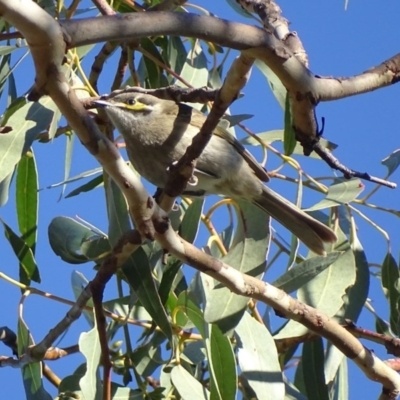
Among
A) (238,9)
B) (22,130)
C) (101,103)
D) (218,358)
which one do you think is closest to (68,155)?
(101,103)

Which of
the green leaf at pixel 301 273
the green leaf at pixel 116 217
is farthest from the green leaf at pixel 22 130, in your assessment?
the green leaf at pixel 301 273

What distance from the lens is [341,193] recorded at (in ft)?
9.72

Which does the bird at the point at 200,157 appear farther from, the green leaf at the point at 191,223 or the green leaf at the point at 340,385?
the green leaf at the point at 340,385

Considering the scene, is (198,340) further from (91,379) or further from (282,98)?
(282,98)

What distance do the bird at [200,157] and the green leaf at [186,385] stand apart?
0.72m

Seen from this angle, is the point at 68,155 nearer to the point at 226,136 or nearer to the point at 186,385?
the point at 226,136

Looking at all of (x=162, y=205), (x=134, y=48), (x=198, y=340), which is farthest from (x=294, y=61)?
(x=134, y=48)

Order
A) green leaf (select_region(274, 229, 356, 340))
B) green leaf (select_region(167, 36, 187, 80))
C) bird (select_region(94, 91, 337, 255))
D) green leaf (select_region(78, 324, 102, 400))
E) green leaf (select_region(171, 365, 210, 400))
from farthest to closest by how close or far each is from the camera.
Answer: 1. green leaf (select_region(167, 36, 187, 80))
2. bird (select_region(94, 91, 337, 255))
3. green leaf (select_region(274, 229, 356, 340))
4. green leaf (select_region(171, 365, 210, 400))
5. green leaf (select_region(78, 324, 102, 400))

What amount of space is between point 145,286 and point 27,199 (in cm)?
71

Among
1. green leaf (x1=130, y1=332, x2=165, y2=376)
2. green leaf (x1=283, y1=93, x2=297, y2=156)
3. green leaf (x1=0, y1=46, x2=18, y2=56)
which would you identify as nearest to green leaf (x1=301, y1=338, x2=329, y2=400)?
green leaf (x1=130, y1=332, x2=165, y2=376)

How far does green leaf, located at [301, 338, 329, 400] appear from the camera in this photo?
2.96 metres

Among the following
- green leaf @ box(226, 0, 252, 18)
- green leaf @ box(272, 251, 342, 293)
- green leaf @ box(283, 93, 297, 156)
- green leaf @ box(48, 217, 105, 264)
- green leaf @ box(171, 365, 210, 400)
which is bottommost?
green leaf @ box(171, 365, 210, 400)

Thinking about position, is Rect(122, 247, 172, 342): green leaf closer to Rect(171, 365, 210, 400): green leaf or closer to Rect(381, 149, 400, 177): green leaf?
Rect(171, 365, 210, 400): green leaf

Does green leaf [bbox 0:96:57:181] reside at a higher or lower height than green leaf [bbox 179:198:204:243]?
higher
